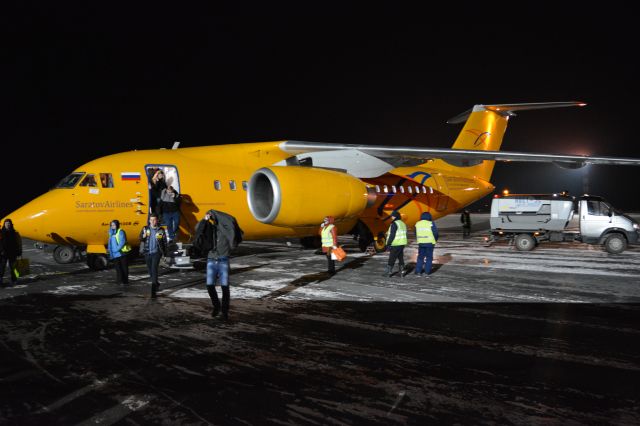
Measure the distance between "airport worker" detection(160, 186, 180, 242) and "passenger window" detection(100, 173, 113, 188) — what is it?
1278 millimetres

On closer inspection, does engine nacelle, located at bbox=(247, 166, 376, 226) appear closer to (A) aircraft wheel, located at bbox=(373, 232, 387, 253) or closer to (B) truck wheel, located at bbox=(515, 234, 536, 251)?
(A) aircraft wheel, located at bbox=(373, 232, 387, 253)

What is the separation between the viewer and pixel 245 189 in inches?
554

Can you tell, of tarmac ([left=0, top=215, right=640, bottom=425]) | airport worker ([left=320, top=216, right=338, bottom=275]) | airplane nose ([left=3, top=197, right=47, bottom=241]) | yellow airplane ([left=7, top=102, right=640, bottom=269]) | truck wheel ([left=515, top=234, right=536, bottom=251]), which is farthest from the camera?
truck wheel ([left=515, top=234, right=536, bottom=251])

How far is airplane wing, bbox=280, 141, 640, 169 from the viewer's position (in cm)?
1340

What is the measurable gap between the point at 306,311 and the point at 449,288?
3.31m

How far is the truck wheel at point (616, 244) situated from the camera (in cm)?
1578

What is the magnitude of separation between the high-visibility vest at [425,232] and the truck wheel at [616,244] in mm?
8053

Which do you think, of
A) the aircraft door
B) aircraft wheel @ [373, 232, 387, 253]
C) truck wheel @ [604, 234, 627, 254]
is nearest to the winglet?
truck wheel @ [604, 234, 627, 254]

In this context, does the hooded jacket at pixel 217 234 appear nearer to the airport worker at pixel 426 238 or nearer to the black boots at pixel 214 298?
the black boots at pixel 214 298

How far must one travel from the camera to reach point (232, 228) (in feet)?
24.6

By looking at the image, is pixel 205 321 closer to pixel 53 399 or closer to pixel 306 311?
pixel 306 311

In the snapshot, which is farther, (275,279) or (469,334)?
(275,279)

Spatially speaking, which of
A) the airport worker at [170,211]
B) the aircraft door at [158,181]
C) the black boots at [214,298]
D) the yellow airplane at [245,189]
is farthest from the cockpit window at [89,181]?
the black boots at [214,298]

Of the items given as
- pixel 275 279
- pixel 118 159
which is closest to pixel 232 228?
pixel 275 279
